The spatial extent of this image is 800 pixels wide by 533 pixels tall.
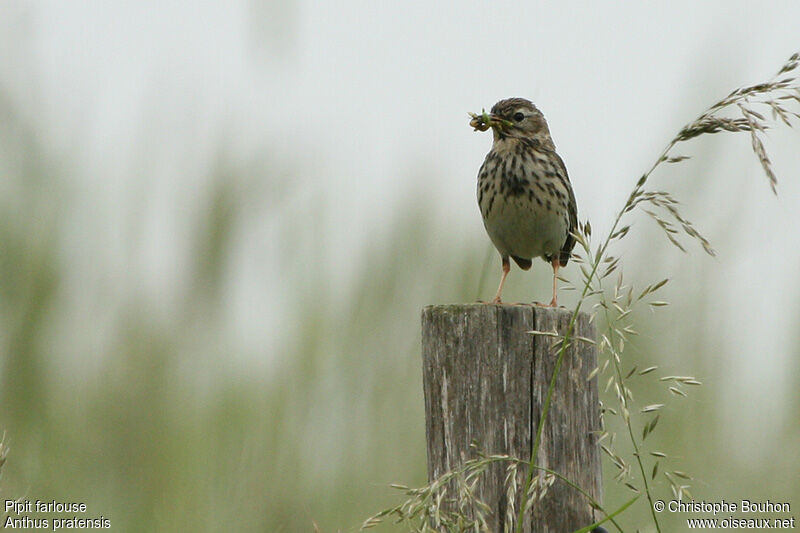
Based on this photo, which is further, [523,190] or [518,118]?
[518,118]

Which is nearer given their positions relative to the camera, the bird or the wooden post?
the wooden post

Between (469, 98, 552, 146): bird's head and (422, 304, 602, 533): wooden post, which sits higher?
(469, 98, 552, 146): bird's head

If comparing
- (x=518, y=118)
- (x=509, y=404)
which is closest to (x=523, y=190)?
(x=518, y=118)

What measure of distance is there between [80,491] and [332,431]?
0.92 m

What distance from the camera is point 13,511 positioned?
328 centimetres

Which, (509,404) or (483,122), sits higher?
(483,122)

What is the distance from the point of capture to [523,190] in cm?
512

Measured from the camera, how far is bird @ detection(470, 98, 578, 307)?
5.12 metres

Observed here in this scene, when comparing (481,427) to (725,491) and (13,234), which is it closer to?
(13,234)

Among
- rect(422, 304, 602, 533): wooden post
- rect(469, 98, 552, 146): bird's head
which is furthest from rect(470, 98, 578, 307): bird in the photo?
rect(422, 304, 602, 533): wooden post

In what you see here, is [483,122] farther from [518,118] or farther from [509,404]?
[509,404]

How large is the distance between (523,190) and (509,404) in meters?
2.31

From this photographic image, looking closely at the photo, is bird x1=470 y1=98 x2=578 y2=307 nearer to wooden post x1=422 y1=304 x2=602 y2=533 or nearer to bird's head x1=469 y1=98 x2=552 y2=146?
bird's head x1=469 y1=98 x2=552 y2=146

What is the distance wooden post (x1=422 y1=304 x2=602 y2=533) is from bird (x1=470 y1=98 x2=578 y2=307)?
1.97 m
